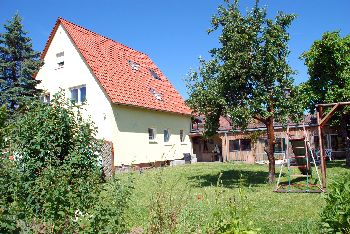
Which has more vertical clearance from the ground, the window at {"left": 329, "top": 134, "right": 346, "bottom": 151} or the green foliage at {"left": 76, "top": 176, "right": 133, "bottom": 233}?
the window at {"left": 329, "top": 134, "right": 346, "bottom": 151}

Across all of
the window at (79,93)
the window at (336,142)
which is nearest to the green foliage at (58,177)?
the window at (79,93)

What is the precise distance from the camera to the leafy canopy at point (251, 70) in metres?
14.0

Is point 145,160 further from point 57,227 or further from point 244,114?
point 57,227

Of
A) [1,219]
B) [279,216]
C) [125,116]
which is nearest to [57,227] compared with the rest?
[1,219]

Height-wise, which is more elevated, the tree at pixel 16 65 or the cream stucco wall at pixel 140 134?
the tree at pixel 16 65

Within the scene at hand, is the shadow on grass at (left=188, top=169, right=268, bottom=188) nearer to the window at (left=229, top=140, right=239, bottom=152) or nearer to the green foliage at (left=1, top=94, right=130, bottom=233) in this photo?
the green foliage at (left=1, top=94, right=130, bottom=233)

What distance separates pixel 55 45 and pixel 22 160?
2132 centimetres

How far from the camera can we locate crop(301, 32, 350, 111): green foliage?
2403cm

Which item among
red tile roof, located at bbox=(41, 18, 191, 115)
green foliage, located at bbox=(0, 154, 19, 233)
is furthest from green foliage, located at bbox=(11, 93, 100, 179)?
red tile roof, located at bbox=(41, 18, 191, 115)

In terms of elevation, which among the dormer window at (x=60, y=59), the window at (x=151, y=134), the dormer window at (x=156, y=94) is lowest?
the window at (x=151, y=134)

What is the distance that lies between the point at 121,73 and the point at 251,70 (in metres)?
14.0

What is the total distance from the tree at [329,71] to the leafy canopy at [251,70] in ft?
32.8

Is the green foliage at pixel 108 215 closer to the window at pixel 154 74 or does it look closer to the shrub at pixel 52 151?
the shrub at pixel 52 151

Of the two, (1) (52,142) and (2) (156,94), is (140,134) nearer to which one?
(2) (156,94)
